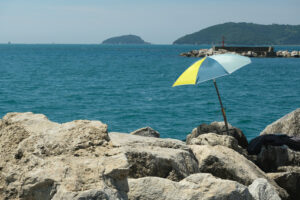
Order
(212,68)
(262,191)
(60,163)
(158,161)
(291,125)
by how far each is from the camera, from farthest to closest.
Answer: (291,125)
(212,68)
(158,161)
(262,191)
(60,163)

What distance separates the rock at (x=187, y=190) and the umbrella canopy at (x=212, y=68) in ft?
14.5

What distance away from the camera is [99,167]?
3.53 meters

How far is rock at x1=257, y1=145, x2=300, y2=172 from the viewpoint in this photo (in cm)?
762

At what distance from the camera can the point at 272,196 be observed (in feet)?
15.5

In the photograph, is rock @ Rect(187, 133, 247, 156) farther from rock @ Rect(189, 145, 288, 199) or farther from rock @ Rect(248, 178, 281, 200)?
rock @ Rect(248, 178, 281, 200)

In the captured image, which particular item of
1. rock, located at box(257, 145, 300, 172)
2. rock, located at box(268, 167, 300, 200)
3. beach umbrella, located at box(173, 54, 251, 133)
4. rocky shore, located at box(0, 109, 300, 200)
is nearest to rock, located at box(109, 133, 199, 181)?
rocky shore, located at box(0, 109, 300, 200)

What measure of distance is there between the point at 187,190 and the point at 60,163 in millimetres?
1254

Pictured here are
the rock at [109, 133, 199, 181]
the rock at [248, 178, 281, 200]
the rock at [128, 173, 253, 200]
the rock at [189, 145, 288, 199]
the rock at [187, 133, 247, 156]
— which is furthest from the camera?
the rock at [187, 133, 247, 156]

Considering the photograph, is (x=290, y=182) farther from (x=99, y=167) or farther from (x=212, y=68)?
(x=99, y=167)

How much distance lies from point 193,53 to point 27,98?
228 ft

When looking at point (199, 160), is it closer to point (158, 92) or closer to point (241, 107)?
point (241, 107)

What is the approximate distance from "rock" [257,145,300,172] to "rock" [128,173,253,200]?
3.80m

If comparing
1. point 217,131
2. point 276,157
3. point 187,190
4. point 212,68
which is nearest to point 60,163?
point 187,190

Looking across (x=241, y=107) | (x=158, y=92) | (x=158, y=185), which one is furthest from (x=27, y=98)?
(x=158, y=185)
